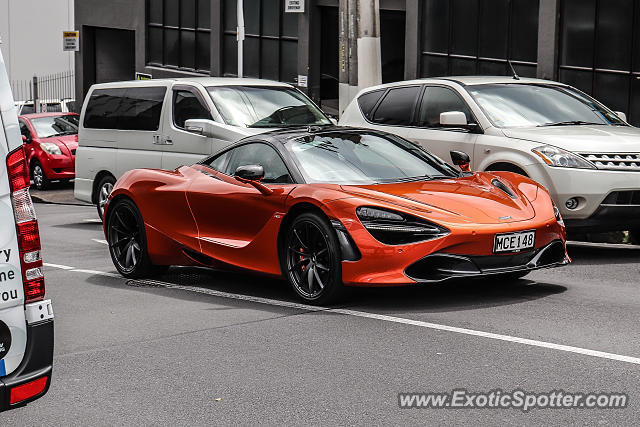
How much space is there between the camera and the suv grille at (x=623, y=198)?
10.5 meters

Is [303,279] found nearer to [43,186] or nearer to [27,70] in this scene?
[43,186]

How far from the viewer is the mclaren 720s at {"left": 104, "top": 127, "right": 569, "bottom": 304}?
805 centimetres

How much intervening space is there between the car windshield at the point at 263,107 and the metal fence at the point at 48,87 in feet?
122

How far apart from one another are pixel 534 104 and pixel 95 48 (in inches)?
1272

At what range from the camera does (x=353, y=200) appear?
26.9 feet

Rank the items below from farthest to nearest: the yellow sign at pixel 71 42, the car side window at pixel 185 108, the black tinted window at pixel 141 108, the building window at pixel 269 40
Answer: the yellow sign at pixel 71 42, the building window at pixel 269 40, the black tinted window at pixel 141 108, the car side window at pixel 185 108

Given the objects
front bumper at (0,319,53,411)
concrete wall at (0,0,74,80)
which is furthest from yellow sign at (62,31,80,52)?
front bumper at (0,319,53,411)

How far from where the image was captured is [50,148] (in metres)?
26.2

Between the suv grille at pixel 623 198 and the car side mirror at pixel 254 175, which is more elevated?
the car side mirror at pixel 254 175

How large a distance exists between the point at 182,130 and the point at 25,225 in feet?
31.8

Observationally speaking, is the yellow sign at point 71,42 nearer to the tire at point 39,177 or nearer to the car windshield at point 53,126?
the car windshield at point 53,126

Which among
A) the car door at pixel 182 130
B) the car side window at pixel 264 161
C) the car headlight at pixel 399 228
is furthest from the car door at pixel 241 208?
the car door at pixel 182 130

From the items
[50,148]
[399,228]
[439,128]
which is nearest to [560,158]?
[439,128]

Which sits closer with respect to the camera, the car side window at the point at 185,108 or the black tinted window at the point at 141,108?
the car side window at the point at 185,108
